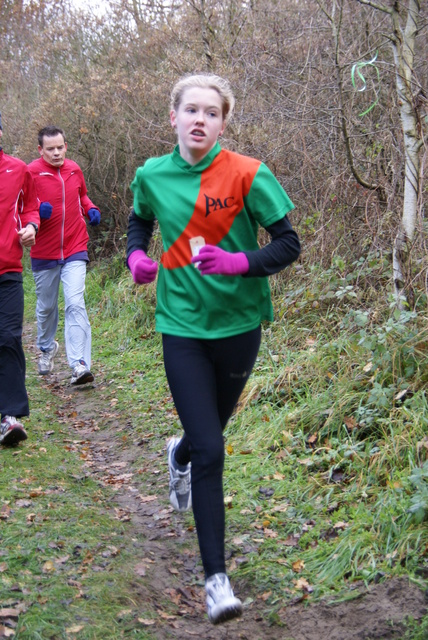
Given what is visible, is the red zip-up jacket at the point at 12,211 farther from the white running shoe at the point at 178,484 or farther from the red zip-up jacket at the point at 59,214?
the white running shoe at the point at 178,484

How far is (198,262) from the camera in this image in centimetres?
295

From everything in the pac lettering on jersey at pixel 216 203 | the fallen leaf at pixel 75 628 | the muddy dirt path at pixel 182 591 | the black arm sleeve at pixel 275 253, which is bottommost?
the muddy dirt path at pixel 182 591

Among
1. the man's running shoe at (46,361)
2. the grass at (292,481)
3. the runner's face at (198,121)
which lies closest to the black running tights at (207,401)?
the grass at (292,481)

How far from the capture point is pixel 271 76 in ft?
26.6

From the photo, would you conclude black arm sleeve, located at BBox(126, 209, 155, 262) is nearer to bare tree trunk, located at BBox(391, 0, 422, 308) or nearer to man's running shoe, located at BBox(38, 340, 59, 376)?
bare tree trunk, located at BBox(391, 0, 422, 308)

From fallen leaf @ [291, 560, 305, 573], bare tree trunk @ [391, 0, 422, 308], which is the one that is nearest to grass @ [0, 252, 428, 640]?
fallen leaf @ [291, 560, 305, 573]

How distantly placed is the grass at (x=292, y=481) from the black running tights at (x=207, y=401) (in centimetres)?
62

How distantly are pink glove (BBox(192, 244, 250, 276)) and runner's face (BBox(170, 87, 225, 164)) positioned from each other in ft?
1.55

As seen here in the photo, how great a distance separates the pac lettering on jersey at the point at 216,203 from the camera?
307cm

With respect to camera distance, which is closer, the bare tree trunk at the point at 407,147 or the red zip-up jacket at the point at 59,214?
the bare tree trunk at the point at 407,147

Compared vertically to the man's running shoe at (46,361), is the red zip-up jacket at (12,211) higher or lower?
higher

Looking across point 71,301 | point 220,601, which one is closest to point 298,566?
point 220,601

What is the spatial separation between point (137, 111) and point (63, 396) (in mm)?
6272

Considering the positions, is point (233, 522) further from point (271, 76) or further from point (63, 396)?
point (271, 76)
